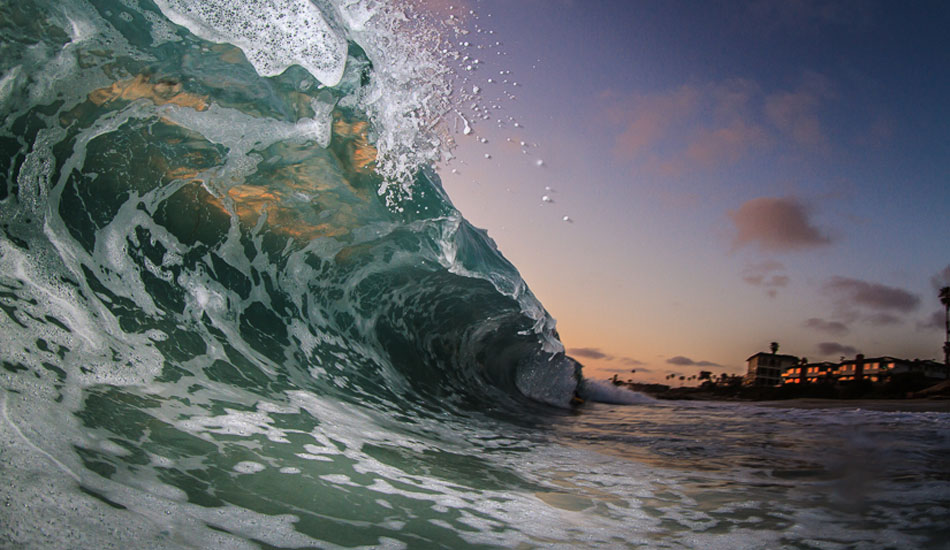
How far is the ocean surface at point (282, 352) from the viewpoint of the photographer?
2.47 metres

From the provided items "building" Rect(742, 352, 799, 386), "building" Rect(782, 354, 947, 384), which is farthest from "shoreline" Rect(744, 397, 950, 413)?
"building" Rect(742, 352, 799, 386)

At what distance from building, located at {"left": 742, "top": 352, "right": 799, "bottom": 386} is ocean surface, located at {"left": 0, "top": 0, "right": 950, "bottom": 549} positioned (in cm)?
9392

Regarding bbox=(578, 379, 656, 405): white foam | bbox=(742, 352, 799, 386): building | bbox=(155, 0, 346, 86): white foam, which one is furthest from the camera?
bbox=(742, 352, 799, 386): building

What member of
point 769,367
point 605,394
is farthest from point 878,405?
point 769,367

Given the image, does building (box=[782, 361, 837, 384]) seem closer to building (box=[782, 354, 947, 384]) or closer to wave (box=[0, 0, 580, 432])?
building (box=[782, 354, 947, 384])

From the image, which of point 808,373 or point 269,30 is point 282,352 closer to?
point 269,30

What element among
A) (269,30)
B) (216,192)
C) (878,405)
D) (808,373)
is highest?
(269,30)

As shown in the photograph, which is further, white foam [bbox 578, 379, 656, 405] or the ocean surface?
white foam [bbox 578, 379, 656, 405]

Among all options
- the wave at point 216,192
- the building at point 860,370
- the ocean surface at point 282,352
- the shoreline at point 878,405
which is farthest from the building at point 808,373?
the wave at point 216,192

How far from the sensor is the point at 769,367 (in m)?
90.6

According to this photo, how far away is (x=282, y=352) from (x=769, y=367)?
336 feet

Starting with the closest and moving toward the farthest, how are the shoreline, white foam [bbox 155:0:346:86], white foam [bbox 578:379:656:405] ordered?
white foam [bbox 155:0:346:86] → the shoreline → white foam [bbox 578:379:656:405]

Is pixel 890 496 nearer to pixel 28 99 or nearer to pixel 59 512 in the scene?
pixel 59 512

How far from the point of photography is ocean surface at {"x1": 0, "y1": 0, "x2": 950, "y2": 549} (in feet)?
8.10
